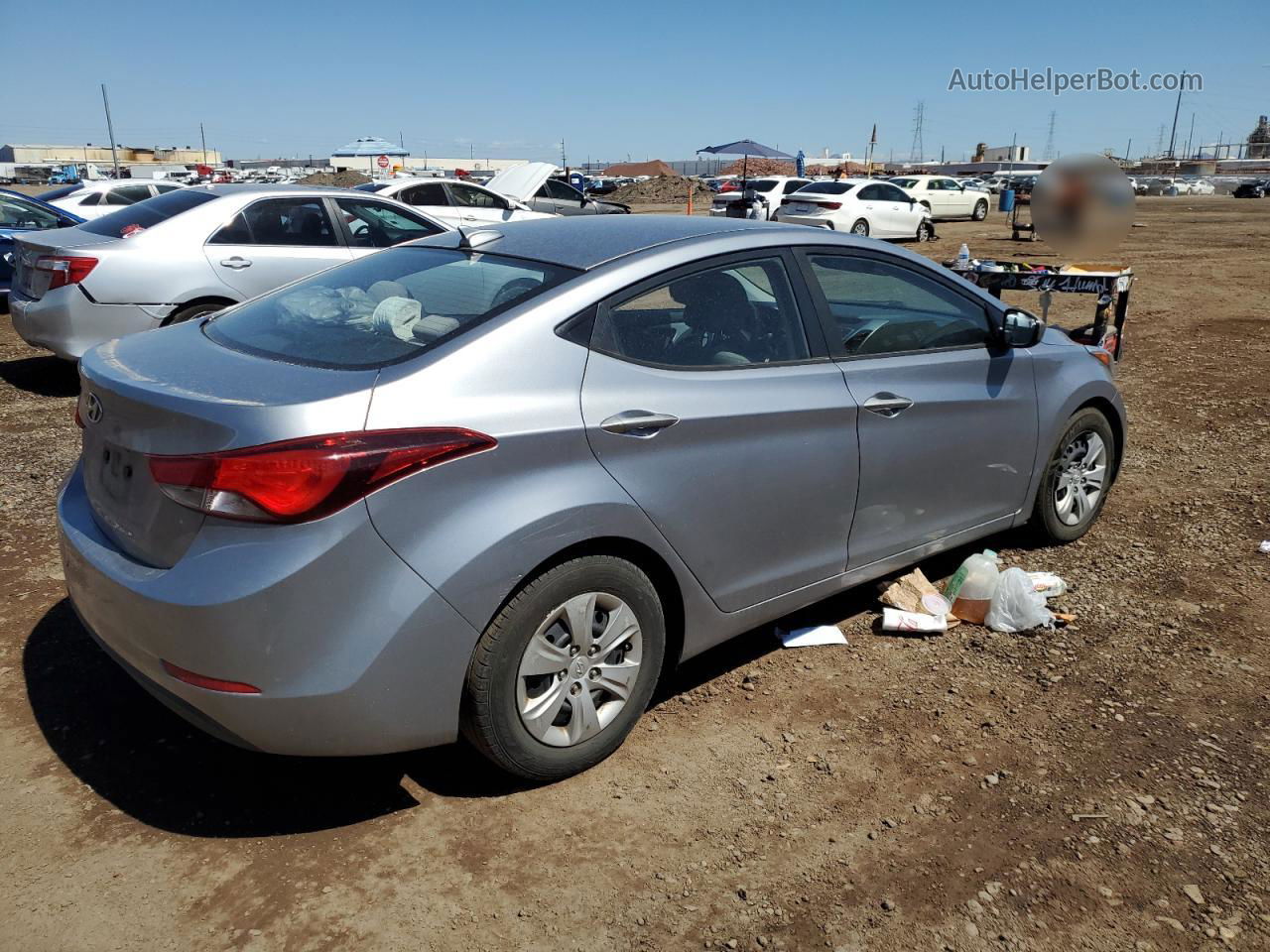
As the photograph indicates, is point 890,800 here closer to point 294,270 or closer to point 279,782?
point 279,782

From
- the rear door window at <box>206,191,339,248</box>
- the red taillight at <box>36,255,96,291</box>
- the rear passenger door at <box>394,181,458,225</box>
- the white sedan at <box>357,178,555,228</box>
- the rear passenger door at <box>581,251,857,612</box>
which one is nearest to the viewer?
the rear passenger door at <box>581,251,857,612</box>

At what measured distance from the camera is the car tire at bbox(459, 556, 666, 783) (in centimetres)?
278

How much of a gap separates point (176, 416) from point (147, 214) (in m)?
6.15

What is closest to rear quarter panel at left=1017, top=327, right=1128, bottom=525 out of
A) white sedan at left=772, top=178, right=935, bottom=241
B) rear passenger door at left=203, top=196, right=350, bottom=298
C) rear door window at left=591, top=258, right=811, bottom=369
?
rear door window at left=591, top=258, right=811, bottom=369

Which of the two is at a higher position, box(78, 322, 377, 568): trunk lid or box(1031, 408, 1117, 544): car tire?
box(78, 322, 377, 568): trunk lid

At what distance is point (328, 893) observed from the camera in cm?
266

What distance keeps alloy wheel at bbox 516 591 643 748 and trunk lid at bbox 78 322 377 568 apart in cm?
83

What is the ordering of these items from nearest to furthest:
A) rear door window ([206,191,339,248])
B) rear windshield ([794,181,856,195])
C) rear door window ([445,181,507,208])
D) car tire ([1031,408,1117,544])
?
car tire ([1031,408,1117,544]) → rear door window ([206,191,339,248]) → rear door window ([445,181,507,208]) → rear windshield ([794,181,856,195])

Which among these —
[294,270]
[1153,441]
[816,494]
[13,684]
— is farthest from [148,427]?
[1153,441]

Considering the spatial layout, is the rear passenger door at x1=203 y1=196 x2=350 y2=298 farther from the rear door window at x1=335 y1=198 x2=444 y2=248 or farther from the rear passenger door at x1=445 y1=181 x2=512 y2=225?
the rear passenger door at x1=445 y1=181 x2=512 y2=225

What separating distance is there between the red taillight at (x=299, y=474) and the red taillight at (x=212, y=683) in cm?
42

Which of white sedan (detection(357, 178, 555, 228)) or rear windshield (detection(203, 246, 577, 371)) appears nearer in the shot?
rear windshield (detection(203, 246, 577, 371))

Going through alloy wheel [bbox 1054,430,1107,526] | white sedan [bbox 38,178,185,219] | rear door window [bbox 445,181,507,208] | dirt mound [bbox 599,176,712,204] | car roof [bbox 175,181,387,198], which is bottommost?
dirt mound [bbox 599,176,712,204]

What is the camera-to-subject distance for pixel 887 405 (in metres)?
3.73
